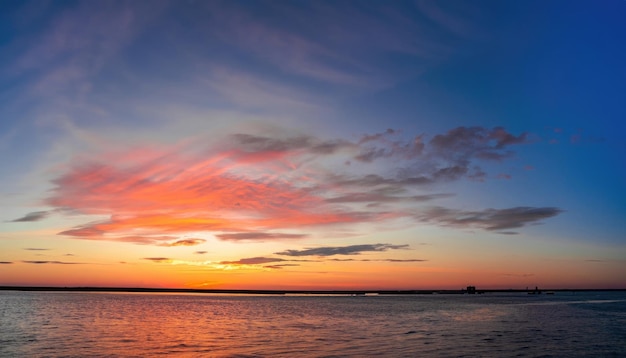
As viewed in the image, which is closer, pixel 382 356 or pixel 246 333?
pixel 382 356

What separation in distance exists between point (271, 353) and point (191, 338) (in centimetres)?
1539

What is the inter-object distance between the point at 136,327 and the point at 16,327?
48.4 ft

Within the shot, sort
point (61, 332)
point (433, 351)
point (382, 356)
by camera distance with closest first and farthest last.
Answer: point (382, 356) < point (433, 351) < point (61, 332)

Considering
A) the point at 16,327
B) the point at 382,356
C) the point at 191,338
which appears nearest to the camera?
the point at 382,356

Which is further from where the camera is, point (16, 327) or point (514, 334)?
point (16, 327)

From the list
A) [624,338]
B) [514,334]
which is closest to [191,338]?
[514,334]

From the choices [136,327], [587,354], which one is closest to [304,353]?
[587,354]

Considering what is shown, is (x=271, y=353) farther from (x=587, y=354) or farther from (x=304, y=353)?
(x=587, y=354)

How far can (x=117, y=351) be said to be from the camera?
43.6 m

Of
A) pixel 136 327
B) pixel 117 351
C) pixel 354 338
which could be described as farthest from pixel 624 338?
pixel 136 327

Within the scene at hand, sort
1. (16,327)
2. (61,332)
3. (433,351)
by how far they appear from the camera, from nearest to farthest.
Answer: (433,351) < (61,332) < (16,327)

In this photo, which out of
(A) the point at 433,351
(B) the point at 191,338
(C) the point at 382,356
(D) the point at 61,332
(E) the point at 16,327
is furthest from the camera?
(E) the point at 16,327

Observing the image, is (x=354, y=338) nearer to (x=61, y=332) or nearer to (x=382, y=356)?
(x=382, y=356)

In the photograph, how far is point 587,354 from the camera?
43.5m
